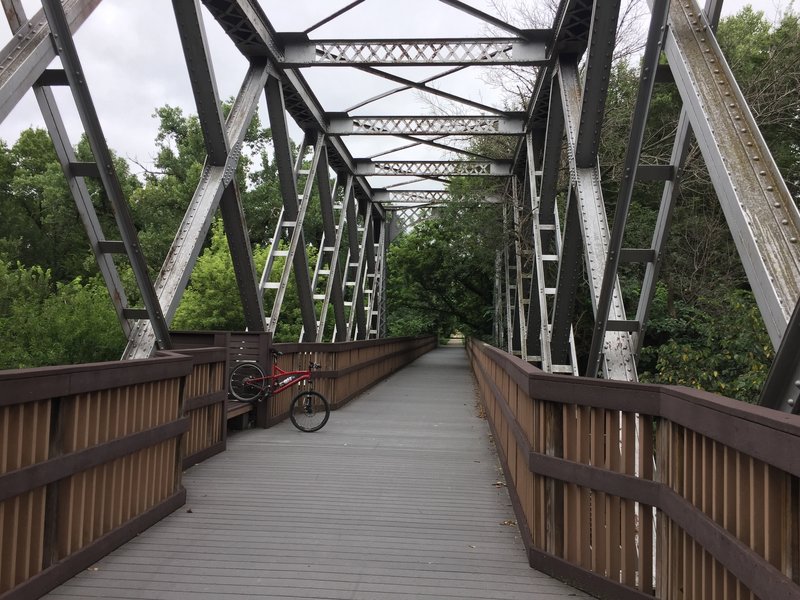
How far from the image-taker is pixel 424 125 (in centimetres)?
1342

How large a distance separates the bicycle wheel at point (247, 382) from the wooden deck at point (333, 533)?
81 centimetres

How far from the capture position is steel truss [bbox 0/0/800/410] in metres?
3.12

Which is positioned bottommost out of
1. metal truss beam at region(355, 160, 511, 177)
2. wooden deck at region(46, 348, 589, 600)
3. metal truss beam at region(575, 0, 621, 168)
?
wooden deck at region(46, 348, 589, 600)

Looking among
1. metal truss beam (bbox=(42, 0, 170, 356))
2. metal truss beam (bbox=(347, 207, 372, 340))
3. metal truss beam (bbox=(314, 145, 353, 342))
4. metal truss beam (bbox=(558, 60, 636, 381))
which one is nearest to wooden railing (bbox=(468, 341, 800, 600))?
metal truss beam (bbox=(558, 60, 636, 381))

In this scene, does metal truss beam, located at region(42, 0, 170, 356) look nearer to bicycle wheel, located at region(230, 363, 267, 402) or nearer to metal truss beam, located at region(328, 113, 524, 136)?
bicycle wheel, located at region(230, 363, 267, 402)

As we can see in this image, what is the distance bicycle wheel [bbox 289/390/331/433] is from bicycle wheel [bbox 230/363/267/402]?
1.57 ft

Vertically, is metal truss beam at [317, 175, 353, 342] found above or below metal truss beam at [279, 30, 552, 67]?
below

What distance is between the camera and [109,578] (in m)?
3.31

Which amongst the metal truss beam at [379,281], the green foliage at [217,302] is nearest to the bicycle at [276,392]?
the green foliage at [217,302]

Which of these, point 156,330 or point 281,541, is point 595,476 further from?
point 156,330

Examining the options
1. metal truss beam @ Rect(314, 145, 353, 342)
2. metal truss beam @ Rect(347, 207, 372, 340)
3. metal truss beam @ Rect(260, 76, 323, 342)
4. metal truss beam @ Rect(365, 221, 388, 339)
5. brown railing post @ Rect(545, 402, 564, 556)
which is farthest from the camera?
metal truss beam @ Rect(365, 221, 388, 339)

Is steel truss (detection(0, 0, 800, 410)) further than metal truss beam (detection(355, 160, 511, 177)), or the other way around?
metal truss beam (detection(355, 160, 511, 177))

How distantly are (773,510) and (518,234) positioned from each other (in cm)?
1385

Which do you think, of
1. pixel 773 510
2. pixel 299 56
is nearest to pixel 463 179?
pixel 299 56
